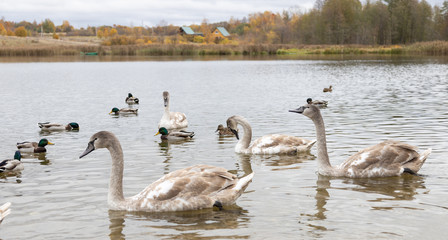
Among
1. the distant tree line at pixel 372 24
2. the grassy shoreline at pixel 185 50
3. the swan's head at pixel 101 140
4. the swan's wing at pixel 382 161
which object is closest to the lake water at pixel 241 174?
Answer: the swan's wing at pixel 382 161

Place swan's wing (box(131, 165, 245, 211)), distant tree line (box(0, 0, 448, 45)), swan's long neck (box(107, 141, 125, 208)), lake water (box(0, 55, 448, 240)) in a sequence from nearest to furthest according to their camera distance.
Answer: lake water (box(0, 55, 448, 240)) → swan's wing (box(131, 165, 245, 211)) → swan's long neck (box(107, 141, 125, 208)) → distant tree line (box(0, 0, 448, 45))

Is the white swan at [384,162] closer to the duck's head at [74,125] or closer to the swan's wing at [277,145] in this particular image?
the swan's wing at [277,145]

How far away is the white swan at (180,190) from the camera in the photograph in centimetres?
844

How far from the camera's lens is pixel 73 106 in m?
26.1

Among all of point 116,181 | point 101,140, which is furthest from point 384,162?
point 101,140

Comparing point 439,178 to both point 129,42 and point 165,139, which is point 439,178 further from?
point 129,42

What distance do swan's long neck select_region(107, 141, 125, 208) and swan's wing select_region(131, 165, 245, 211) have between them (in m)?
0.28

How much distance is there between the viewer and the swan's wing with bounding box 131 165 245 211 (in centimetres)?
843

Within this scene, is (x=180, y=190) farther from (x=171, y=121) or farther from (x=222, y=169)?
(x=171, y=121)

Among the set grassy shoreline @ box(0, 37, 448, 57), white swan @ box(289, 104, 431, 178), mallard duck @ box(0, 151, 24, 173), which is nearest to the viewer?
white swan @ box(289, 104, 431, 178)

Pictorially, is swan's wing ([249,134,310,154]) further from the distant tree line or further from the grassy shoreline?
the distant tree line

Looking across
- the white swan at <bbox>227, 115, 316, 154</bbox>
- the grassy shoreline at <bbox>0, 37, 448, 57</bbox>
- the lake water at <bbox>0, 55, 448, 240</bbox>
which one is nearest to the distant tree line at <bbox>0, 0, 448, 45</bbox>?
the grassy shoreline at <bbox>0, 37, 448, 57</bbox>

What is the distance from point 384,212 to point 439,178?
262 cm

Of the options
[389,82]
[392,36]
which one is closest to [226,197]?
[389,82]
